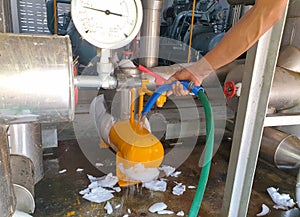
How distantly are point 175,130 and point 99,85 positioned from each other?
1.26 m

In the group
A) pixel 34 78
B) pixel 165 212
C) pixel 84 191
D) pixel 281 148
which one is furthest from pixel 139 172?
pixel 34 78

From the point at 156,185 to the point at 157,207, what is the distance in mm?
185

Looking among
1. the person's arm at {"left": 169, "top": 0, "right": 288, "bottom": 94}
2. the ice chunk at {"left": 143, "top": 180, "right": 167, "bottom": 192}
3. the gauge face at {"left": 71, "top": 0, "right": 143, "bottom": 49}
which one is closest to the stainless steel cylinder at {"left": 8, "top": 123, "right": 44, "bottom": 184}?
the gauge face at {"left": 71, "top": 0, "right": 143, "bottom": 49}

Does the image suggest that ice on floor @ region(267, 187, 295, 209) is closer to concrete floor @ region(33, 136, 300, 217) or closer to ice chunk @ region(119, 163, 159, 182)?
concrete floor @ region(33, 136, 300, 217)

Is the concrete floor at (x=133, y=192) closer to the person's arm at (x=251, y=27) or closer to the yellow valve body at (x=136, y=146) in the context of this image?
the yellow valve body at (x=136, y=146)

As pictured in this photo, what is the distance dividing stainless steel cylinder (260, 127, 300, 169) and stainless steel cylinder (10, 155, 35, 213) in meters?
1.16

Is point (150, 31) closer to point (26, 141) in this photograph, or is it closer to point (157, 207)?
point (26, 141)

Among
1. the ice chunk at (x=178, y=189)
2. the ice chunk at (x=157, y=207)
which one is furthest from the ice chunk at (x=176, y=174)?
the ice chunk at (x=157, y=207)

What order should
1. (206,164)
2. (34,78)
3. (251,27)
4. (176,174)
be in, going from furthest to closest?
1. (176,174)
2. (251,27)
3. (206,164)
4. (34,78)

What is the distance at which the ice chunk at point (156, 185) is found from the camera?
140cm

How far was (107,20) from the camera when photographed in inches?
31.8

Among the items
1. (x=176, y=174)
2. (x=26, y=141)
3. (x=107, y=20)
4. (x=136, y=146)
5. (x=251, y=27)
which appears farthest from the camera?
(x=176, y=174)

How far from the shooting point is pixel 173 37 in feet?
10.6

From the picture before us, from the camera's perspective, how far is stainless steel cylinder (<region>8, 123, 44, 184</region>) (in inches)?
38.5
